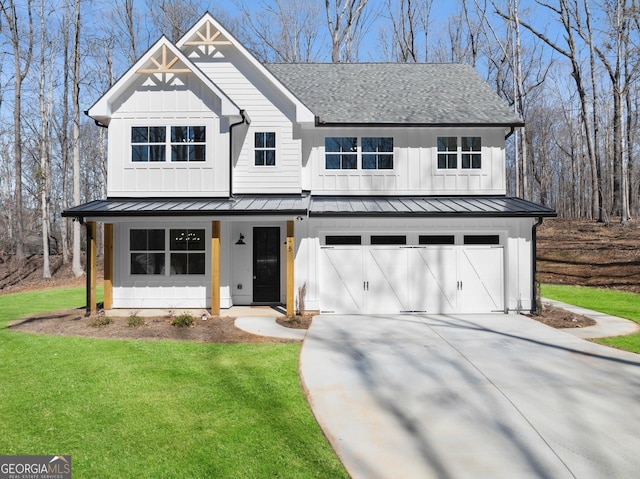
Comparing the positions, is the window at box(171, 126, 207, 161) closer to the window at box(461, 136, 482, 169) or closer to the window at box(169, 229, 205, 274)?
the window at box(169, 229, 205, 274)

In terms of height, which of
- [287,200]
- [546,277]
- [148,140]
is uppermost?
[148,140]

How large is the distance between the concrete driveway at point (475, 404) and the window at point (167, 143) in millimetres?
6934

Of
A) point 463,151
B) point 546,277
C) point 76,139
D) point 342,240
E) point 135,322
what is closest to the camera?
point 135,322

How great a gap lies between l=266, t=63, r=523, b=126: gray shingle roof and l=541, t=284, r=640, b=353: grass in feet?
21.6

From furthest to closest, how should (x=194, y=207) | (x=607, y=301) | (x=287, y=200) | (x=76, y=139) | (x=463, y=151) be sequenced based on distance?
(x=76, y=139)
(x=607, y=301)
(x=463, y=151)
(x=287, y=200)
(x=194, y=207)

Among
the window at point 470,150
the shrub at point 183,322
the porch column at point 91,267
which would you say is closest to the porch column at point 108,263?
the porch column at point 91,267

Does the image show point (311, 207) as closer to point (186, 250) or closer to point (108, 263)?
point (186, 250)

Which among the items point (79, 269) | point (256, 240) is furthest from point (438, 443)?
point (79, 269)

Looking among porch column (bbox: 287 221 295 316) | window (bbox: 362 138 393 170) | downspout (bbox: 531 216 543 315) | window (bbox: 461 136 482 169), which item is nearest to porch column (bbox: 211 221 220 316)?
porch column (bbox: 287 221 295 316)

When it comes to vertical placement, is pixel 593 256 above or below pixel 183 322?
above

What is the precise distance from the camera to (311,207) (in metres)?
11.4

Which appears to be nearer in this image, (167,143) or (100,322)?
(100,322)

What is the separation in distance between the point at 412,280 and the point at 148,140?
9166 mm

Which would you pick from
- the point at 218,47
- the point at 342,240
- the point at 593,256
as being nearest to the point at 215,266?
the point at 342,240
